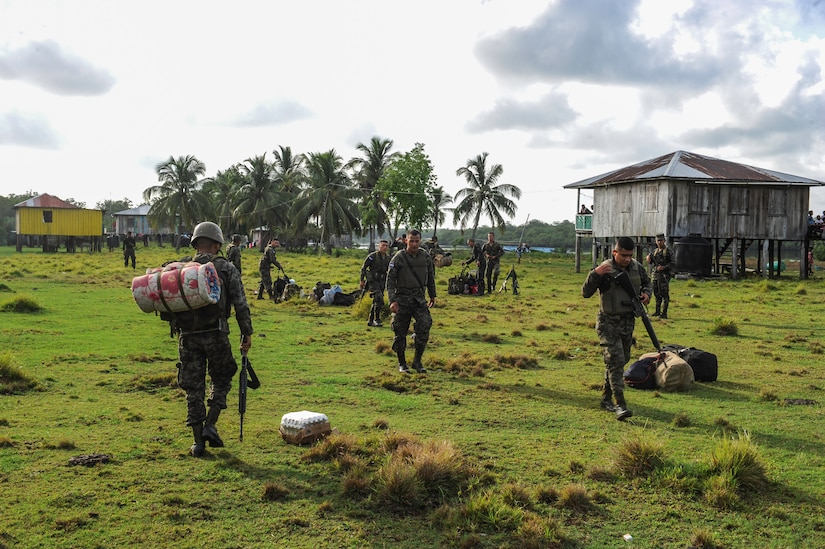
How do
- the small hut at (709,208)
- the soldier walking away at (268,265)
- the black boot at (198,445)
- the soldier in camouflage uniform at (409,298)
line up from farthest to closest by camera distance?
1. the small hut at (709,208)
2. the soldier walking away at (268,265)
3. the soldier in camouflage uniform at (409,298)
4. the black boot at (198,445)

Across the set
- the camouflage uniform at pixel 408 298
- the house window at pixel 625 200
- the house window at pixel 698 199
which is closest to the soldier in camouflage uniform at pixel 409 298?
the camouflage uniform at pixel 408 298

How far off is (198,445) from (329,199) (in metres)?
56.0

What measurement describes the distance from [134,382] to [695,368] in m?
7.73

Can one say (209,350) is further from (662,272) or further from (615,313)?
(662,272)

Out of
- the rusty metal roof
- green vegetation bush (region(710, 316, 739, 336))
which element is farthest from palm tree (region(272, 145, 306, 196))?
green vegetation bush (region(710, 316, 739, 336))

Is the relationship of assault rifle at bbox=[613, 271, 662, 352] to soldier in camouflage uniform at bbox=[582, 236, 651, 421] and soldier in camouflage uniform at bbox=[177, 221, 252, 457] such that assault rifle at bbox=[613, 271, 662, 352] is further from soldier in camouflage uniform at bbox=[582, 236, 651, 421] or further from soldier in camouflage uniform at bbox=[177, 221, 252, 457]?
soldier in camouflage uniform at bbox=[177, 221, 252, 457]

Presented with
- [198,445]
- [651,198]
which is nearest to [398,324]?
[198,445]

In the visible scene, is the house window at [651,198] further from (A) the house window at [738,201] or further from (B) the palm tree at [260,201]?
(B) the palm tree at [260,201]

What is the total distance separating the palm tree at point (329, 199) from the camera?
6203 cm

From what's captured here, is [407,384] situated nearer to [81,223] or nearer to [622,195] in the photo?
[622,195]

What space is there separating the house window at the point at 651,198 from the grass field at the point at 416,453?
23193 millimetres

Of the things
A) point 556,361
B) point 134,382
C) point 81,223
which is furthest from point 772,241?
point 81,223

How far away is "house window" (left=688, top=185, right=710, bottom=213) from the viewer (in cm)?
3588

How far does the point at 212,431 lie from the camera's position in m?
6.68
